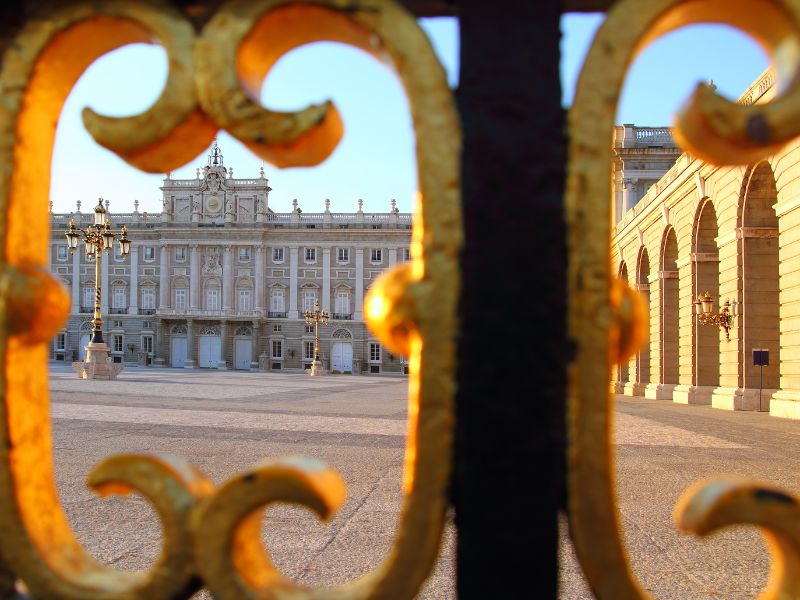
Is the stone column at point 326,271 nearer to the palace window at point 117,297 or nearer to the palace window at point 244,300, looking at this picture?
the palace window at point 244,300

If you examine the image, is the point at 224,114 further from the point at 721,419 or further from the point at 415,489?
the point at 721,419

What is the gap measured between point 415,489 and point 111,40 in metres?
0.63

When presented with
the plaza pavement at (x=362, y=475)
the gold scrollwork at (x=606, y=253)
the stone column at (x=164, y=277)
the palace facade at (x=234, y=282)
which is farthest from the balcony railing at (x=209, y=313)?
the gold scrollwork at (x=606, y=253)

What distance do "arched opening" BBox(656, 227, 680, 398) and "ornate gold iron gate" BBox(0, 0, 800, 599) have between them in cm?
2085

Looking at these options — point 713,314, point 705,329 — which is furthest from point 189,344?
point 713,314

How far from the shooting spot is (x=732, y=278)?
15.1 metres

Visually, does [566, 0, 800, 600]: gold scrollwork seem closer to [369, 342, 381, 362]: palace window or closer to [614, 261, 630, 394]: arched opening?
[614, 261, 630, 394]: arched opening

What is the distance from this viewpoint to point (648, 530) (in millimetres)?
3520

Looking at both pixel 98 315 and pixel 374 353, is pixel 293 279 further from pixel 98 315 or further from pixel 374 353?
pixel 98 315

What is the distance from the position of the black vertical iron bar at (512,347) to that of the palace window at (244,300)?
184 feet

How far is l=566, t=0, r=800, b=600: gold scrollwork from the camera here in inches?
27.7

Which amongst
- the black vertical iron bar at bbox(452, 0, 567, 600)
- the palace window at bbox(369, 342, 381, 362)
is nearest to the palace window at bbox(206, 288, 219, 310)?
the palace window at bbox(369, 342, 381, 362)

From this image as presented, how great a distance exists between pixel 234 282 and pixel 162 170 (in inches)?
2210

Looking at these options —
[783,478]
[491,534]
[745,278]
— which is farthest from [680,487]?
[745,278]
